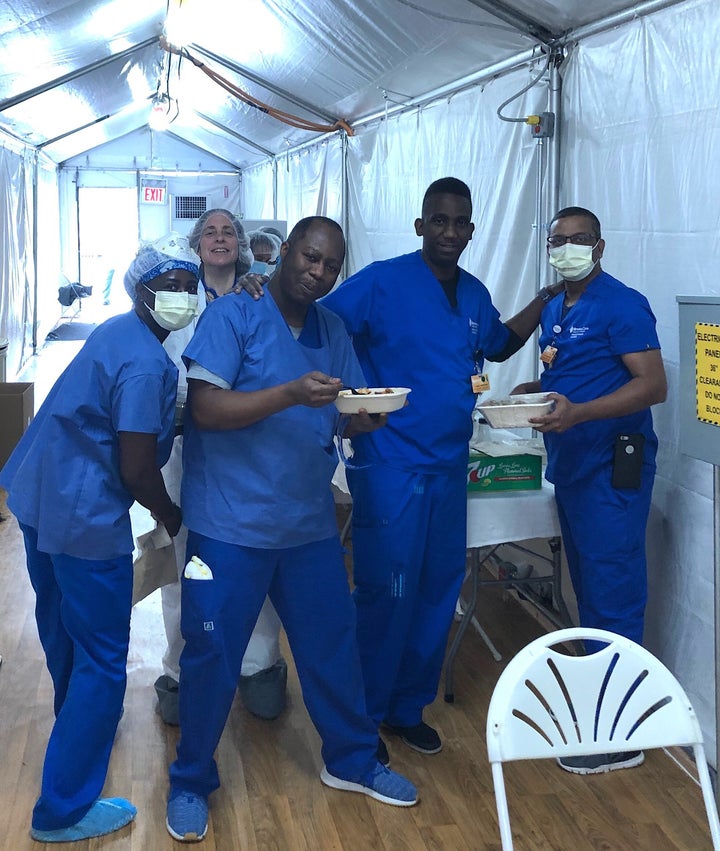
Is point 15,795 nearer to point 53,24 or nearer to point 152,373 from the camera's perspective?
point 152,373

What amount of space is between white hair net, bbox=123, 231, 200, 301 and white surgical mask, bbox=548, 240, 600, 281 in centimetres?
96

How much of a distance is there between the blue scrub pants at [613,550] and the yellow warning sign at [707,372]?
70 cm

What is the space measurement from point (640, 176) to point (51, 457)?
6.11 ft

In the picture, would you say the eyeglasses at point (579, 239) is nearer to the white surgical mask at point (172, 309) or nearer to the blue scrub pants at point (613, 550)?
the blue scrub pants at point (613, 550)

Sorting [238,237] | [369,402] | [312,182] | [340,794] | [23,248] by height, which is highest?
[312,182]

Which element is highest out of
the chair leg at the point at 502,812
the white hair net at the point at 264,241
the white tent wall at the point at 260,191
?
the white tent wall at the point at 260,191

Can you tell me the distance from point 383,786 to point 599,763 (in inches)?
23.9

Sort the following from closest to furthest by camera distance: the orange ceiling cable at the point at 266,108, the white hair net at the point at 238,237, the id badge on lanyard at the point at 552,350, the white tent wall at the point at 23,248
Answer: the id badge on lanyard at the point at 552,350 → the white hair net at the point at 238,237 → the orange ceiling cable at the point at 266,108 → the white tent wall at the point at 23,248

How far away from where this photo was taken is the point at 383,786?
229cm

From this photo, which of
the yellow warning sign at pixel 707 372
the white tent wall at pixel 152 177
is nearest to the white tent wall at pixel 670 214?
the yellow warning sign at pixel 707 372

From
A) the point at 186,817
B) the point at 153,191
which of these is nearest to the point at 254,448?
the point at 186,817

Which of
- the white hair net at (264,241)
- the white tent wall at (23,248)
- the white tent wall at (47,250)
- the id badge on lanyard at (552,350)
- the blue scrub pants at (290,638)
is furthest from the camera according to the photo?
the white tent wall at (47,250)

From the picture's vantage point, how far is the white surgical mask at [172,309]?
6.63 ft

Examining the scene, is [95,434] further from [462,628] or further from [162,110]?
[162,110]
